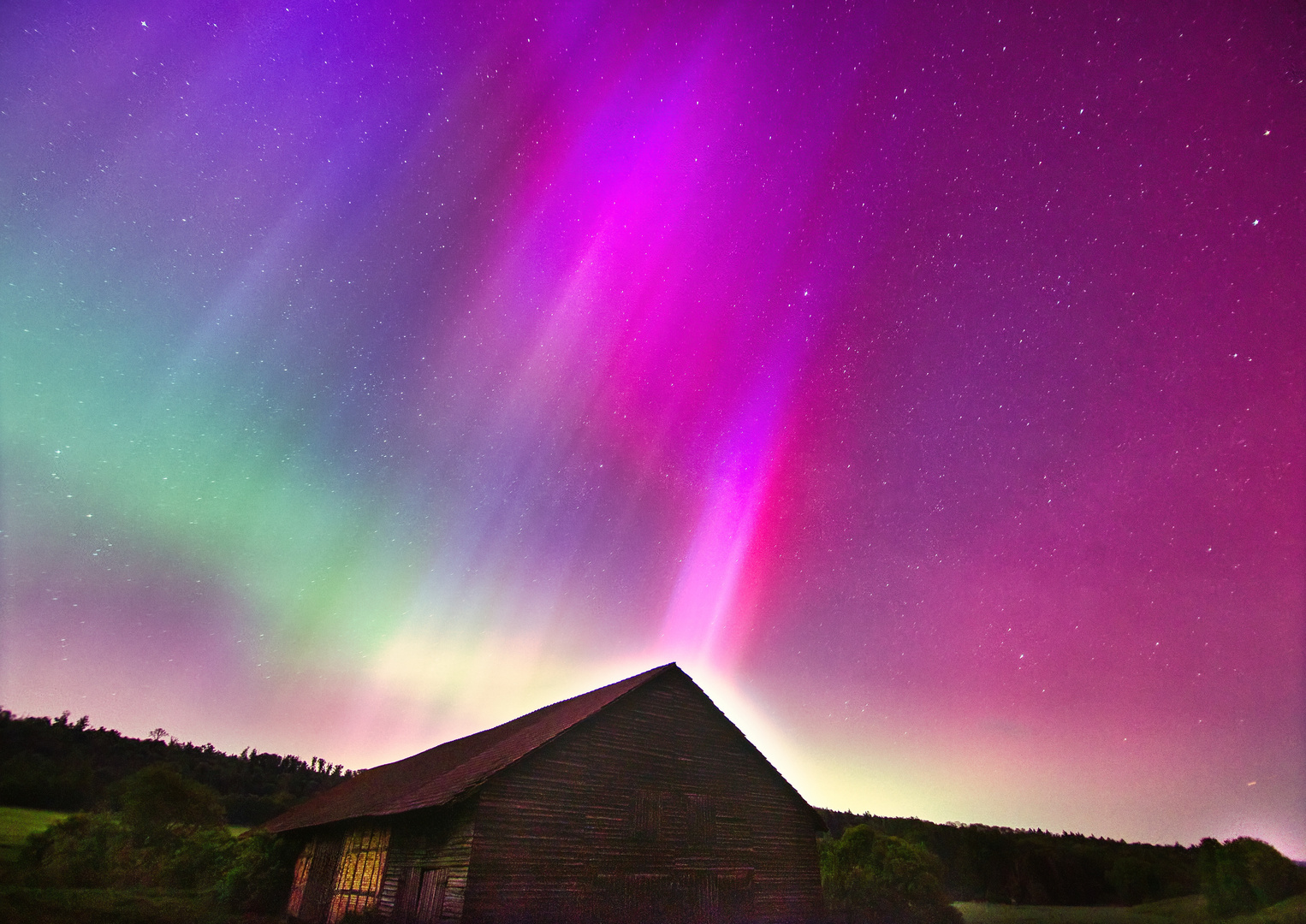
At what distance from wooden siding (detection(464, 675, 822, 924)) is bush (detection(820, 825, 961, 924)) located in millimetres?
15505

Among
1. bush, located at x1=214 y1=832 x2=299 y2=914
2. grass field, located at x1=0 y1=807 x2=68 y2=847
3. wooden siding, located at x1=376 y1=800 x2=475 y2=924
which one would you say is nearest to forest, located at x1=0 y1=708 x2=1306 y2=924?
bush, located at x1=214 y1=832 x2=299 y2=914

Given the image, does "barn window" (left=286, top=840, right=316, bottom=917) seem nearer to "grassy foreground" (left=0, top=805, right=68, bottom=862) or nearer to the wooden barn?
the wooden barn

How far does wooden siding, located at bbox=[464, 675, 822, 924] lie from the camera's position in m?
17.4

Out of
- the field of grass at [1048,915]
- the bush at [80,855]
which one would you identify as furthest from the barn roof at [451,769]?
the field of grass at [1048,915]

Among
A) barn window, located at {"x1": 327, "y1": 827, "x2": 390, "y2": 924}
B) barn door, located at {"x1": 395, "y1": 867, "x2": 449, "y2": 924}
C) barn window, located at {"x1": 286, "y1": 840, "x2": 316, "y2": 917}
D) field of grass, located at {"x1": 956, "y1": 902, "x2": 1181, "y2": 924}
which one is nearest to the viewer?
barn door, located at {"x1": 395, "y1": 867, "x2": 449, "y2": 924}

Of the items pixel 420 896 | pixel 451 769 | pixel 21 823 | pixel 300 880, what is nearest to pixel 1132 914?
pixel 451 769

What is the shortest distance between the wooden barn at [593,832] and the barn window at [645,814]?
0.12 feet

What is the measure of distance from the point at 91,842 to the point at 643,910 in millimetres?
35896

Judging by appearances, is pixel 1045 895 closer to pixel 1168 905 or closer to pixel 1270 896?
pixel 1168 905

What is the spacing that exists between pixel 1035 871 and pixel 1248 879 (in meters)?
28.1

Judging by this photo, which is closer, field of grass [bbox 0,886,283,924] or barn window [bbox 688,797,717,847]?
barn window [bbox 688,797,717,847]

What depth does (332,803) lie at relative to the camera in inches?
1208

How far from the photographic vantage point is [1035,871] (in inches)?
2933

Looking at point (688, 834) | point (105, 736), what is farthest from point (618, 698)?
point (105, 736)
